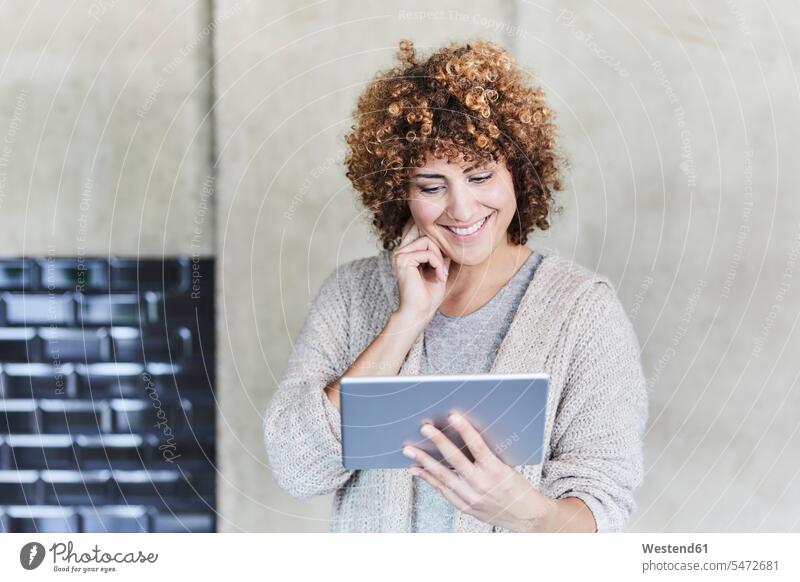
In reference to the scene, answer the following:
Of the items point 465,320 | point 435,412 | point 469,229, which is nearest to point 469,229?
point 469,229

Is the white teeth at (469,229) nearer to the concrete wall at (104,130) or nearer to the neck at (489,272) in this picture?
the neck at (489,272)

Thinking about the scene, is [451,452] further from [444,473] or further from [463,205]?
[463,205]

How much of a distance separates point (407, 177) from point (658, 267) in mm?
398

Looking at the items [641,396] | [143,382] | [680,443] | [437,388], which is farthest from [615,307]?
[143,382]

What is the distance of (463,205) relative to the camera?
89 centimetres

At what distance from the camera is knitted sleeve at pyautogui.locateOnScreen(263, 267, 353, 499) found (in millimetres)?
878

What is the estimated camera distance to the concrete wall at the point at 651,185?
1.08m

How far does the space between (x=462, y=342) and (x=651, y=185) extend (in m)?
0.37

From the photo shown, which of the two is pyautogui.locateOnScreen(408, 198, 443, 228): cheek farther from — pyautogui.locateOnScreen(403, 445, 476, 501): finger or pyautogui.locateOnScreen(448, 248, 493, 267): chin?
pyautogui.locateOnScreen(403, 445, 476, 501): finger

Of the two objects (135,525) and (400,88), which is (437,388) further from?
(135,525)

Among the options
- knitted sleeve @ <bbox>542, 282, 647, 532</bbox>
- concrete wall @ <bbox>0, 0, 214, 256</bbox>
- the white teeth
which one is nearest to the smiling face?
the white teeth
